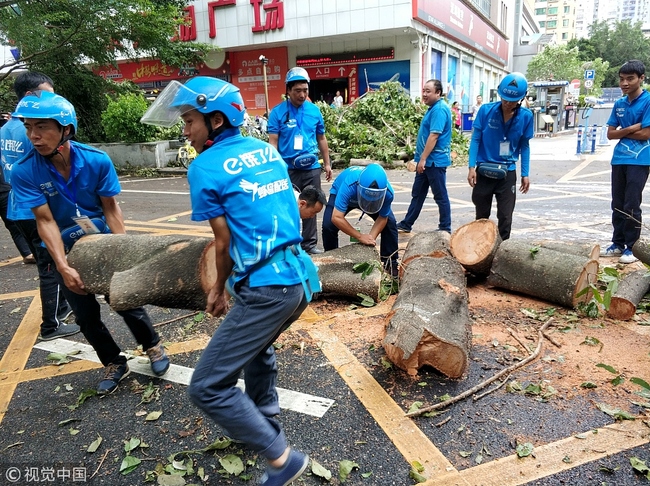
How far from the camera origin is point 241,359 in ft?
6.44

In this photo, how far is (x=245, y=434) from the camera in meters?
1.98

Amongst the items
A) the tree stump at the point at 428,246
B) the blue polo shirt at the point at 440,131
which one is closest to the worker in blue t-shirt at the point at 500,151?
the tree stump at the point at 428,246

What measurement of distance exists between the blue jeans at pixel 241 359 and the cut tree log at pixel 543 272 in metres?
2.71

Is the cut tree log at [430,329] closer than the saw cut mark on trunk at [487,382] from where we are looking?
No

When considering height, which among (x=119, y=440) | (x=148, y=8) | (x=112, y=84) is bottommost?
(x=119, y=440)

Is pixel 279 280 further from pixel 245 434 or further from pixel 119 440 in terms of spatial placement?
pixel 119 440

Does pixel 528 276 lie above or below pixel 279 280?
below

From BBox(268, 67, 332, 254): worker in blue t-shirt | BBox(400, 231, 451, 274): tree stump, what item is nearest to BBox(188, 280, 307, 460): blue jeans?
BBox(400, 231, 451, 274): tree stump

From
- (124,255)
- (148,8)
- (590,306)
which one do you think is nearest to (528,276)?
(590,306)

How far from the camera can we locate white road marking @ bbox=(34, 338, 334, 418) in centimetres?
283

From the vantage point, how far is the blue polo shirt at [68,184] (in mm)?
2646

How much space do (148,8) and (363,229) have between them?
10.9 meters

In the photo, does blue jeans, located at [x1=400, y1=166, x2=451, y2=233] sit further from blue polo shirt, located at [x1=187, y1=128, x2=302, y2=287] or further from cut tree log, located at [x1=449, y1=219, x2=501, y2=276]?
blue polo shirt, located at [x1=187, y1=128, x2=302, y2=287]

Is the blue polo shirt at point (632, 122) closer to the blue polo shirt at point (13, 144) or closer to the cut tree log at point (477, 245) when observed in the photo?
the cut tree log at point (477, 245)
